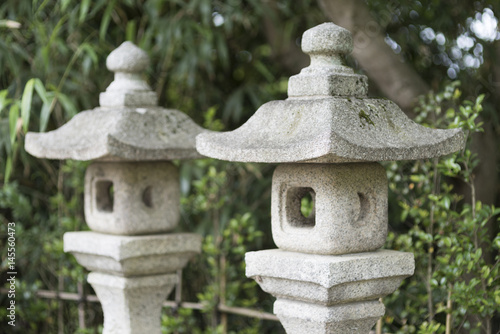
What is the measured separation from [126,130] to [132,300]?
67 centimetres

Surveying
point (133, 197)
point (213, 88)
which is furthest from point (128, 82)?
point (213, 88)

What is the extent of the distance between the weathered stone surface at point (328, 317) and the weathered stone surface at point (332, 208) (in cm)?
16

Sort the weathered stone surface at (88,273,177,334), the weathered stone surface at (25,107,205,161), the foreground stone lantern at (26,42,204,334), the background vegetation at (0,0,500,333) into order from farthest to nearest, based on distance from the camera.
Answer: the background vegetation at (0,0,500,333) → the weathered stone surface at (88,273,177,334) → the foreground stone lantern at (26,42,204,334) → the weathered stone surface at (25,107,205,161)

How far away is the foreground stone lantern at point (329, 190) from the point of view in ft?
6.63

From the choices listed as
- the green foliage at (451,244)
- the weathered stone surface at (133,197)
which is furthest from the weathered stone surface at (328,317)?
the weathered stone surface at (133,197)

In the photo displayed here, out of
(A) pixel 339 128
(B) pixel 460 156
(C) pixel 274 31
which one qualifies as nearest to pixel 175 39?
(C) pixel 274 31

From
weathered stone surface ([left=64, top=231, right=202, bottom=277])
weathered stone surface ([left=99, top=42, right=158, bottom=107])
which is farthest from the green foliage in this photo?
weathered stone surface ([left=99, top=42, right=158, bottom=107])

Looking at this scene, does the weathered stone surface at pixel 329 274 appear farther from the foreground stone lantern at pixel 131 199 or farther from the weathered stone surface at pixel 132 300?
the weathered stone surface at pixel 132 300

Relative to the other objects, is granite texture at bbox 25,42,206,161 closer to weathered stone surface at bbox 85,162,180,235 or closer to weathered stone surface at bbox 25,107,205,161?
weathered stone surface at bbox 25,107,205,161

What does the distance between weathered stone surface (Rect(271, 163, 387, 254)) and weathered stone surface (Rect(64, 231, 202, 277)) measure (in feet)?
2.27

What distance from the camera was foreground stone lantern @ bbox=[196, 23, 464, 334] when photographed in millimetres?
2020

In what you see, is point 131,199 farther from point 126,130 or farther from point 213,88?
point 213,88

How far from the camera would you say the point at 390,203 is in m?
3.74

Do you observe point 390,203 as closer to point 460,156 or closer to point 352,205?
point 460,156
